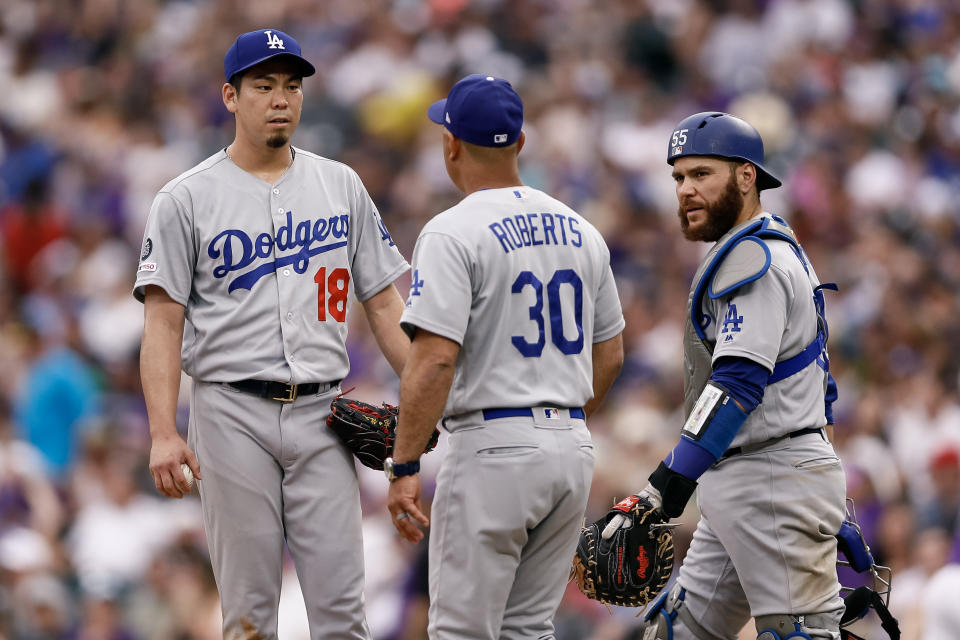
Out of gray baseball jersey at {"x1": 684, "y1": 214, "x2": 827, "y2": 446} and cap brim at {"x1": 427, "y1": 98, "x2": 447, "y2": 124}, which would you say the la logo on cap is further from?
gray baseball jersey at {"x1": 684, "y1": 214, "x2": 827, "y2": 446}

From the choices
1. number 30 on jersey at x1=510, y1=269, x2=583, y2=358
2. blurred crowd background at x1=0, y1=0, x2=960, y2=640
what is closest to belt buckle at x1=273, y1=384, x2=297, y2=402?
number 30 on jersey at x1=510, y1=269, x2=583, y2=358

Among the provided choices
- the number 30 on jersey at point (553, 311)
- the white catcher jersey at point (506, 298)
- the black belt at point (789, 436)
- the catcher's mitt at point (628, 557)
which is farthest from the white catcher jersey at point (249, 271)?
the black belt at point (789, 436)

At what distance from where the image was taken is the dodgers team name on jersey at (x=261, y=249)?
5.07m

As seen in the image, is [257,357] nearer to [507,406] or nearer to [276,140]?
[276,140]

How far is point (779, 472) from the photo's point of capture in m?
5.02

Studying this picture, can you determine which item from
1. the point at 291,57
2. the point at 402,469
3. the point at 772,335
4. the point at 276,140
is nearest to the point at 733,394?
the point at 772,335

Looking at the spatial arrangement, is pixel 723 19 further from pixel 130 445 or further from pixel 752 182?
pixel 752 182

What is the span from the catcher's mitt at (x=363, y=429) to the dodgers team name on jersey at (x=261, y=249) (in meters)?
0.55

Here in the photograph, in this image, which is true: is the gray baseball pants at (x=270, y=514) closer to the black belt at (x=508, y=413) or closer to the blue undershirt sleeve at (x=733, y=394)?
the black belt at (x=508, y=413)

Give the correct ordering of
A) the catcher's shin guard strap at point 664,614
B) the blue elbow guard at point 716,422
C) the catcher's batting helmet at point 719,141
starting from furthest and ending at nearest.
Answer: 1. the catcher's shin guard strap at point 664,614
2. the catcher's batting helmet at point 719,141
3. the blue elbow guard at point 716,422

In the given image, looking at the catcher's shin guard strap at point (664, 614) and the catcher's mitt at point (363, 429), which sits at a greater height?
the catcher's mitt at point (363, 429)

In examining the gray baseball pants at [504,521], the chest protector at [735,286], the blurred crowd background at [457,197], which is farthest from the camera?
the blurred crowd background at [457,197]

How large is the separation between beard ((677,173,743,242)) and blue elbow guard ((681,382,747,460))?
0.66 meters

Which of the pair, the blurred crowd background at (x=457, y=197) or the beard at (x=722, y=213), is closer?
the beard at (x=722, y=213)
